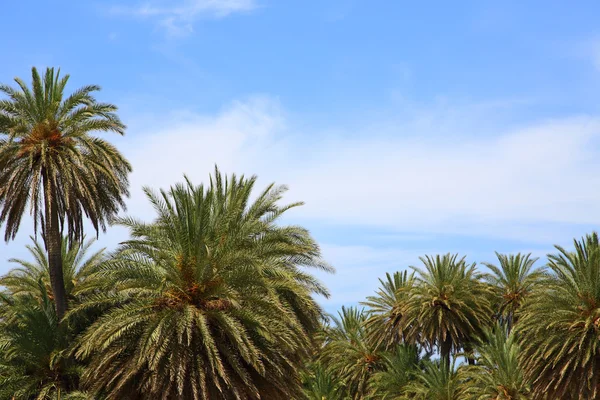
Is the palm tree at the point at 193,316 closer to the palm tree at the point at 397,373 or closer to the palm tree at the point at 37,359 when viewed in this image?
the palm tree at the point at 37,359

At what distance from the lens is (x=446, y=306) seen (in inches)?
2221

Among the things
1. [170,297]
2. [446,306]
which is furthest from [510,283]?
[170,297]

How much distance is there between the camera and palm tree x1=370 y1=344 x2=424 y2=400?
2264 inches

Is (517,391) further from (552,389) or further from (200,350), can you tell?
(200,350)

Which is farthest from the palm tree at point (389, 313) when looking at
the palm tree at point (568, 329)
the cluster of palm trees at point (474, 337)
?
the palm tree at point (568, 329)

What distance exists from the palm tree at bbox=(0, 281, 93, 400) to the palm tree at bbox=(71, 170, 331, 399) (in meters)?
4.88

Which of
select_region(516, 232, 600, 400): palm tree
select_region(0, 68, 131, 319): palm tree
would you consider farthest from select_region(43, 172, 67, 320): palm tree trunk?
select_region(516, 232, 600, 400): palm tree

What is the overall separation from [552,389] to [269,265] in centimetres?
1744

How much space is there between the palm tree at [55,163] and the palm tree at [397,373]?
29372 mm

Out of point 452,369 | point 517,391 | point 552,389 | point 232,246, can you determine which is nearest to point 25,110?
point 232,246

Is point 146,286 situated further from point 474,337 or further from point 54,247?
point 474,337

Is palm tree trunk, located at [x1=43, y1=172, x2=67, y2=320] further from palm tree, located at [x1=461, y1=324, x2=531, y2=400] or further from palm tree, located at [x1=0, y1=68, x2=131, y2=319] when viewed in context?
palm tree, located at [x1=461, y1=324, x2=531, y2=400]

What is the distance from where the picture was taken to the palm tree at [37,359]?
107 ft

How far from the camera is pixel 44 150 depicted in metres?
33.7
